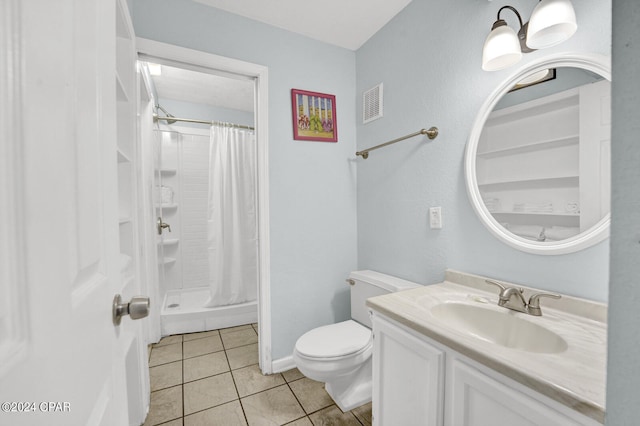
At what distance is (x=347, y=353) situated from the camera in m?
1.44

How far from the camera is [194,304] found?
9.14 ft

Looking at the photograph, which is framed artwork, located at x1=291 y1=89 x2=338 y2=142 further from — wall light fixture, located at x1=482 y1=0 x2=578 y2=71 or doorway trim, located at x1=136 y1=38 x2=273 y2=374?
wall light fixture, located at x1=482 y1=0 x2=578 y2=71

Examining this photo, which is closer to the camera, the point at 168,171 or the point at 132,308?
the point at 132,308

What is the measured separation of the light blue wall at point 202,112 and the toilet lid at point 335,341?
283 centimetres

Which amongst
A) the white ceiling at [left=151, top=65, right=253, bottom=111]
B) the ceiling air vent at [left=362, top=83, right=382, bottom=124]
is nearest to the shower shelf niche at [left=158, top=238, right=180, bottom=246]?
the white ceiling at [left=151, top=65, right=253, bottom=111]

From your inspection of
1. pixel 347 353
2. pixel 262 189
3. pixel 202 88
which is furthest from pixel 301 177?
pixel 202 88

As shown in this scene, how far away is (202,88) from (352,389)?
3028 millimetres

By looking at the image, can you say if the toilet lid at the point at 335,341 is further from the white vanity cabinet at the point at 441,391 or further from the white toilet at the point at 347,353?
the white vanity cabinet at the point at 441,391

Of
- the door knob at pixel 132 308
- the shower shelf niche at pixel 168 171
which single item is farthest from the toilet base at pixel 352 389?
the shower shelf niche at pixel 168 171

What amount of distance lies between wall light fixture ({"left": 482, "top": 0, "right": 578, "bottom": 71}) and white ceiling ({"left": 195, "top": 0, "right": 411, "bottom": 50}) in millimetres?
848

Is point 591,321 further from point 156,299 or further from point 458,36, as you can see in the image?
point 156,299

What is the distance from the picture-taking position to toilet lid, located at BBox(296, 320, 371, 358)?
145 cm

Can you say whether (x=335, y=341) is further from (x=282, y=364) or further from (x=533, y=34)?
(x=533, y=34)

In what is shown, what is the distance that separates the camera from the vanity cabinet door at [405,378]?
2.95ft
